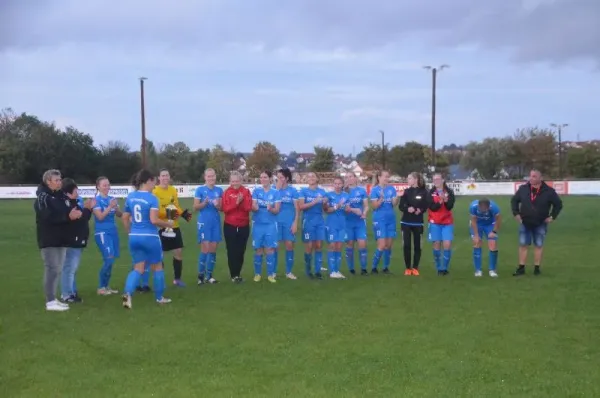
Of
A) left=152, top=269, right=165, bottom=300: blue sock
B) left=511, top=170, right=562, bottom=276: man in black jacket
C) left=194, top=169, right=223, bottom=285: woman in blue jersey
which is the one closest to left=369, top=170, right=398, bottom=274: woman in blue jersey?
left=511, top=170, right=562, bottom=276: man in black jacket

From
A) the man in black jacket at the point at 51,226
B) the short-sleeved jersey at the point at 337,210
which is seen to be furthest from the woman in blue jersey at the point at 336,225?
the man in black jacket at the point at 51,226

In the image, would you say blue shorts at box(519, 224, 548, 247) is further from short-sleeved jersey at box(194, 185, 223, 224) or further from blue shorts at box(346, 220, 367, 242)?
short-sleeved jersey at box(194, 185, 223, 224)

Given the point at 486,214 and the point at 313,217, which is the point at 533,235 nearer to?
the point at 486,214

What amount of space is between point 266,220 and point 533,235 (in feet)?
16.3

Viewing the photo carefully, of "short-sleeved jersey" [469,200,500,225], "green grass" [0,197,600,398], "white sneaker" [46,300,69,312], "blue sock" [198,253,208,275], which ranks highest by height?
"short-sleeved jersey" [469,200,500,225]

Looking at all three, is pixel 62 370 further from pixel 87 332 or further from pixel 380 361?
pixel 380 361

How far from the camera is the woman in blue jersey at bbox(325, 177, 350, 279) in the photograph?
40.8 ft

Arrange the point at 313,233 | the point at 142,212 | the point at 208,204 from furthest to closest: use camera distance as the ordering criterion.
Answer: the point at 313,233 → the point at 208,204 → the point at 142,212

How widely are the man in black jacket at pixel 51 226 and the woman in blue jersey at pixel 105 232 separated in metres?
1.24

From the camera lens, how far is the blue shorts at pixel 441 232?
41.1 feet

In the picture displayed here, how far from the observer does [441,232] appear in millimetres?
12555

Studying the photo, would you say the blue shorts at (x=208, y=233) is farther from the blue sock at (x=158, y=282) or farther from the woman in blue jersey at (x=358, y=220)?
the woman in blue jersey at (x=358, y=220)

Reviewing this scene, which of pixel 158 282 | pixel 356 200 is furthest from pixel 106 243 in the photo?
pixel 356 200

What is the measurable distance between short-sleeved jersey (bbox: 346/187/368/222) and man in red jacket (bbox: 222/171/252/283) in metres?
1.99
